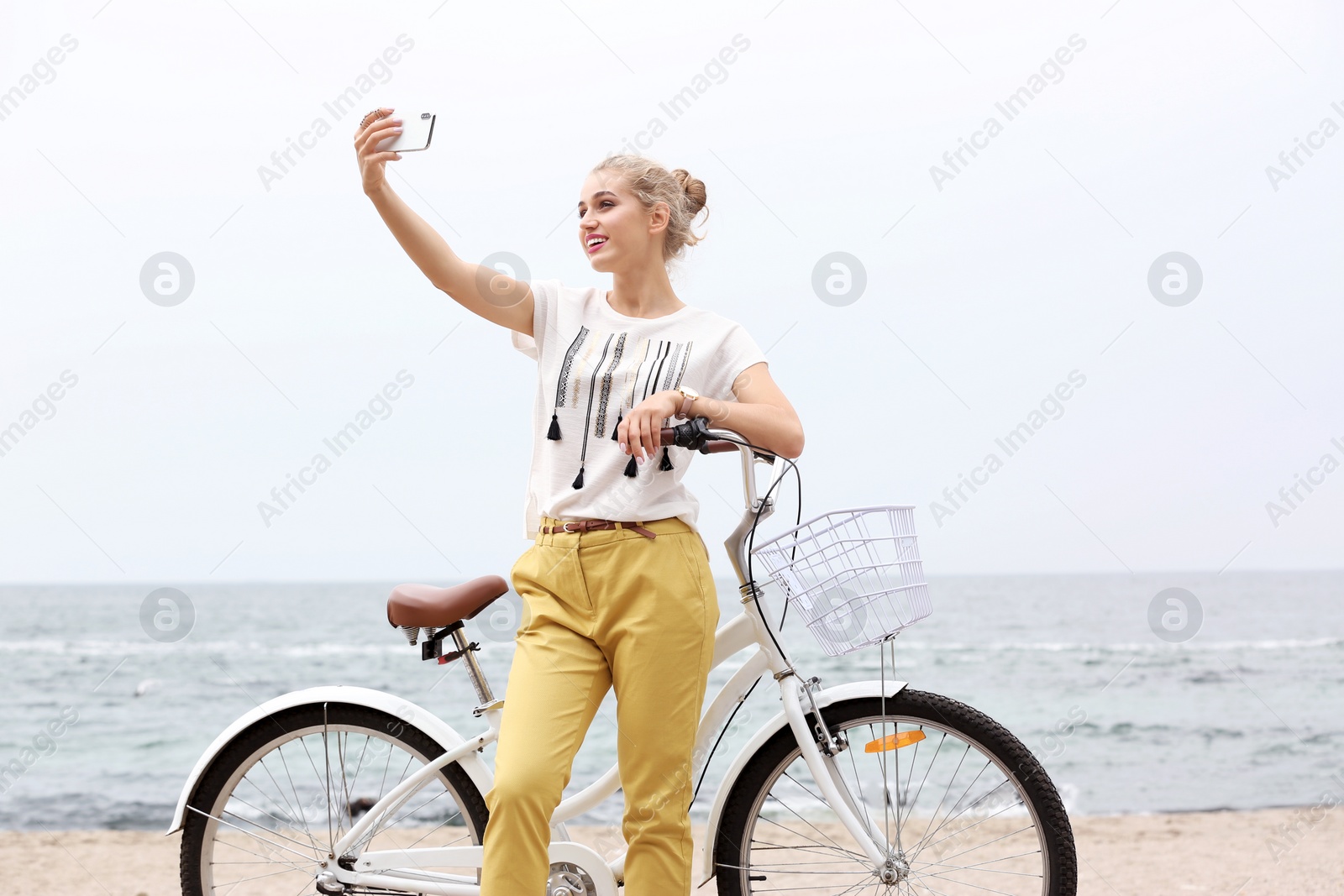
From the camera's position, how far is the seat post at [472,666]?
7.67 feet

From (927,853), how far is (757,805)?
3304 millimetres

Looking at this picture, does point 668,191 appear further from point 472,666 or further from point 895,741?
point 895,741

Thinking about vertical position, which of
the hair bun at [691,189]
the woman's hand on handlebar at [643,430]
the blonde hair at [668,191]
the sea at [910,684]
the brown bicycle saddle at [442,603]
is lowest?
the brown bicycle saddle at [442,603]

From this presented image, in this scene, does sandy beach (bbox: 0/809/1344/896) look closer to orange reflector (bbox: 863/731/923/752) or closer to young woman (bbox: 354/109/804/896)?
orange reflector (bbox: 863/731/923/752)

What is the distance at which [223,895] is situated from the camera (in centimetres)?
296

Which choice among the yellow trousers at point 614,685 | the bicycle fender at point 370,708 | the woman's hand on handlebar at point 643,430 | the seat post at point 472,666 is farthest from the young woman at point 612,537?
the bicycle fender at point 370,708

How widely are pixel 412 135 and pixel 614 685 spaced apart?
1.17 metres

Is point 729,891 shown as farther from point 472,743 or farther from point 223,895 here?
point 223,895

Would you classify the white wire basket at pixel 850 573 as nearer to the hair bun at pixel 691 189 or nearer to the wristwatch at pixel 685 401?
the wristwatch at pixel 685 401

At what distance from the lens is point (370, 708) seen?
241 cm

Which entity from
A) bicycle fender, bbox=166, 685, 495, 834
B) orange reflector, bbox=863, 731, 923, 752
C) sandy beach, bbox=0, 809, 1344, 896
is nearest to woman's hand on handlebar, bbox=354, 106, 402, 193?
bicycle fender, bbox=166, 685, 495, 834

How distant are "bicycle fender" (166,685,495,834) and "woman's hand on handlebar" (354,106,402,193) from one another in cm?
115

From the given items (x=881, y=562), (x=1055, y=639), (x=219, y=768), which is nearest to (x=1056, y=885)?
(x=881, y=562)

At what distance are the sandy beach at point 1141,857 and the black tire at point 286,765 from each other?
69.6 inches
